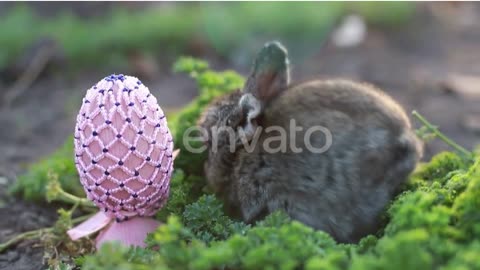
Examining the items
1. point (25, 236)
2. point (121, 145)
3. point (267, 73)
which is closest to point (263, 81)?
point (267, 73)

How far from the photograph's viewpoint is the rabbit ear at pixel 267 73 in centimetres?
310

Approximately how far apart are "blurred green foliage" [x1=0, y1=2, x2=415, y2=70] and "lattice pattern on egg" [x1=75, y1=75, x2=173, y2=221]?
3772 mm

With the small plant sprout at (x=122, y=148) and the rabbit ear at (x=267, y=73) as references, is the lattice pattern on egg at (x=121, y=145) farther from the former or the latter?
the rabbit ear at (x=267, y=73)

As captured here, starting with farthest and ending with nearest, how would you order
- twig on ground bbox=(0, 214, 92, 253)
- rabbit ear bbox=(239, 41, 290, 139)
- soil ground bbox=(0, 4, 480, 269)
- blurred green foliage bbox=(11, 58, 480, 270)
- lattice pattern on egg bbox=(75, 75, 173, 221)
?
soil ground bbox=(0, 4, 480, 269), twig on ground bbox=(0, 214, 92, 253), rabbit ear bbox=(239, 41, 290, 139), lattice pattern on egg bbox=(75, 75, 173, 221), blurred green foliage bbox=(11, 58, 480, 270)

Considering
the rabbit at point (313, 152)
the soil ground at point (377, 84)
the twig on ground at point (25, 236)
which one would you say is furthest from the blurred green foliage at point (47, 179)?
the rabbit at point (313, 152)

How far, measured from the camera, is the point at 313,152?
2.95 metres

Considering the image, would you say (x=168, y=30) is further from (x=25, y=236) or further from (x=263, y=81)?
(x=263, y=81)

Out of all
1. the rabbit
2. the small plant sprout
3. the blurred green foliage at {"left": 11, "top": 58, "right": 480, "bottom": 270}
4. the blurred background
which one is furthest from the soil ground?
the blurred green foliage at {"left": 11, "top": 58, "right": 480, "bottom": 270}

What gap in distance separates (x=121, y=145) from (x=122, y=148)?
0.04ft

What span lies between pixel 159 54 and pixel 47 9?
1706 millimetres

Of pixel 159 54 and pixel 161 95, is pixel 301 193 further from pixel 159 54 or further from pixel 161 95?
pixel 159 54

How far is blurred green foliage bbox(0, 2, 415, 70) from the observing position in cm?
674

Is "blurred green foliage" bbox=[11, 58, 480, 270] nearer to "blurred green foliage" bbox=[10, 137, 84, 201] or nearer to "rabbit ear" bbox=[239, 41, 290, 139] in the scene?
"rabbit ear" bbox=[239, 41, 290, 139]

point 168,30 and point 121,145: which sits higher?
point 168,30
